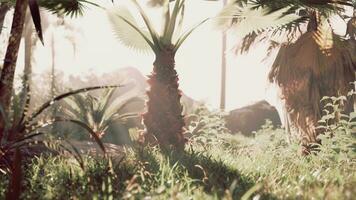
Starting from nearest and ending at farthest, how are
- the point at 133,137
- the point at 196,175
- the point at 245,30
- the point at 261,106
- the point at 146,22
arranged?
the point at 196,175 → the point at 146,22 → the point at 245,30 → the point at 133,137 → the point at 261,106

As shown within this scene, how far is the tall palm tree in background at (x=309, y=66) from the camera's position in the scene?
32.2ft

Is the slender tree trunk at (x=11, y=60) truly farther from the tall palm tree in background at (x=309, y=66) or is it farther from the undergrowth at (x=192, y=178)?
the tall palm tree in background at (x=309, y=66)

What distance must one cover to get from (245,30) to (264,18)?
62 centimetres

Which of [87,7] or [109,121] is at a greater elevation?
[87,7]

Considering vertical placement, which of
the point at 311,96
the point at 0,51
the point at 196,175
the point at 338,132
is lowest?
the point at 196,175

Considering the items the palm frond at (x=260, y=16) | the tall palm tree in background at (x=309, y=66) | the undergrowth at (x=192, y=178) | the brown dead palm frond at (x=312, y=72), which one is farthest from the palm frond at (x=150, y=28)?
the brown dead palm frond at (x=312, y=72)

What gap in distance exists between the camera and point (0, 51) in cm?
1017

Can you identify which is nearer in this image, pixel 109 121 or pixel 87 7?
pixel 87 7

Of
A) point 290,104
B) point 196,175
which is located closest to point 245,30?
point 290,104

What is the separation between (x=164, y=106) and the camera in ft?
30.0

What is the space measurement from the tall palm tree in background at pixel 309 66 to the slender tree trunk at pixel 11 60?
14.8ft

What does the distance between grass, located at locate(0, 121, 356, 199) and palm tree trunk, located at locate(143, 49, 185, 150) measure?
1331 millimetres

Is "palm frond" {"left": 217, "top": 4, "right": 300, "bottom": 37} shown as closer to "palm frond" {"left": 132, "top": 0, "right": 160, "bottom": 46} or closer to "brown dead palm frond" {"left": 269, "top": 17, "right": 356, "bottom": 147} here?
"brown dead palm frond" {"left": 269, "top": 17, "right": 356, "bottom": 147}

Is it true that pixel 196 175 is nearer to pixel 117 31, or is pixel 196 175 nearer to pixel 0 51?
pixel 117 31
